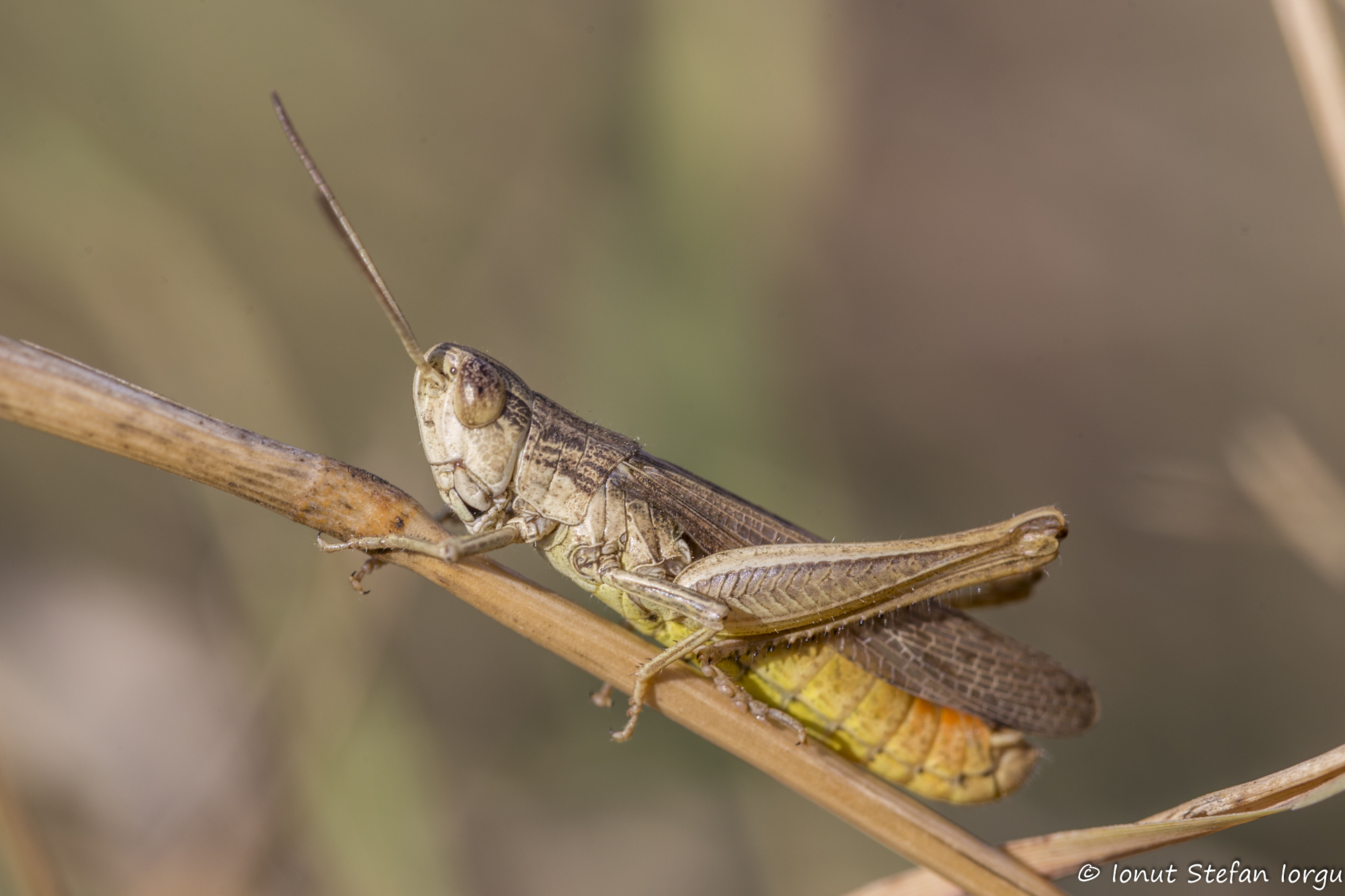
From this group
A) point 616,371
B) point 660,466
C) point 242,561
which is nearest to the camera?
point 660,466

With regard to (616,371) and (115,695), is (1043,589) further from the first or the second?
(115,695)

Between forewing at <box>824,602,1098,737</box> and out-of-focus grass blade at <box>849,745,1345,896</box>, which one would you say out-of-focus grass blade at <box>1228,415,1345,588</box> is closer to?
forewing at <box>824,602,1098,737</box>

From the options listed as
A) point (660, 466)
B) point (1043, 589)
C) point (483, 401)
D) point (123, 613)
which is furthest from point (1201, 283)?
point (123, 613)

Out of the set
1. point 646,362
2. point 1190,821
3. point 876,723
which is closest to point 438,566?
point 876,723

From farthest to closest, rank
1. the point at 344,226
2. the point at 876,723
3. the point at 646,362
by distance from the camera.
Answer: the point at 646,362 < the point at 876,723 < the point at 344,226

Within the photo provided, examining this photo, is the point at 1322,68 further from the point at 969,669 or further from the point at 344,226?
the point at 344,226

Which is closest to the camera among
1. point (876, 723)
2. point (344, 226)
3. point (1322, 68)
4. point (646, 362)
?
point (344, 226)
